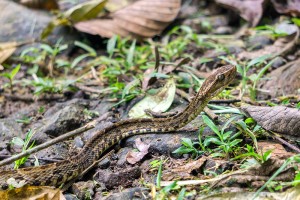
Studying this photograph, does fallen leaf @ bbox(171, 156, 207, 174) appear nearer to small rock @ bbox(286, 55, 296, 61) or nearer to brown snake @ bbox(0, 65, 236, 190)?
brown snake @ bbox(0, 65, 236, 190)

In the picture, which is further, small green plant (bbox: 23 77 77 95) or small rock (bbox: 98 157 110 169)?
small green plant (bbox: 23 77 77 95)

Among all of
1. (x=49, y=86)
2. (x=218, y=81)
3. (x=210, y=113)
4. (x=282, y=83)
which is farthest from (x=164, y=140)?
(x=49, y=86)

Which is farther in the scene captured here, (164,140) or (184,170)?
(164,140)

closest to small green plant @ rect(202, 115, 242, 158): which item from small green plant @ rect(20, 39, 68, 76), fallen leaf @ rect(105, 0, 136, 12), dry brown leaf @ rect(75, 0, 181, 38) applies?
small green plant @ rect(20, 39, 68, 76)

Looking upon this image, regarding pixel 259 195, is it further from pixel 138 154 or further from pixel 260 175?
pixel 138 154

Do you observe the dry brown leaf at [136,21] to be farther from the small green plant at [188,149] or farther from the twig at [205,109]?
the small green plant at [188,149]

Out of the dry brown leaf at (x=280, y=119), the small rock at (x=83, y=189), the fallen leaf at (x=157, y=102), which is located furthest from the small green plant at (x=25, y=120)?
the dry brown leaf at (x=280, y=119)

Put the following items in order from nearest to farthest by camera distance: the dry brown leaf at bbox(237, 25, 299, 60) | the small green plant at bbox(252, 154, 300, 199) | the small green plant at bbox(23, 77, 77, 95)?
the small green plant at bbox(252, 154, 300, 199)
the small green plant at bbox(23, 77, 77, 95)
the dry brown leaf at bbox(237, 25, 299, 60)
